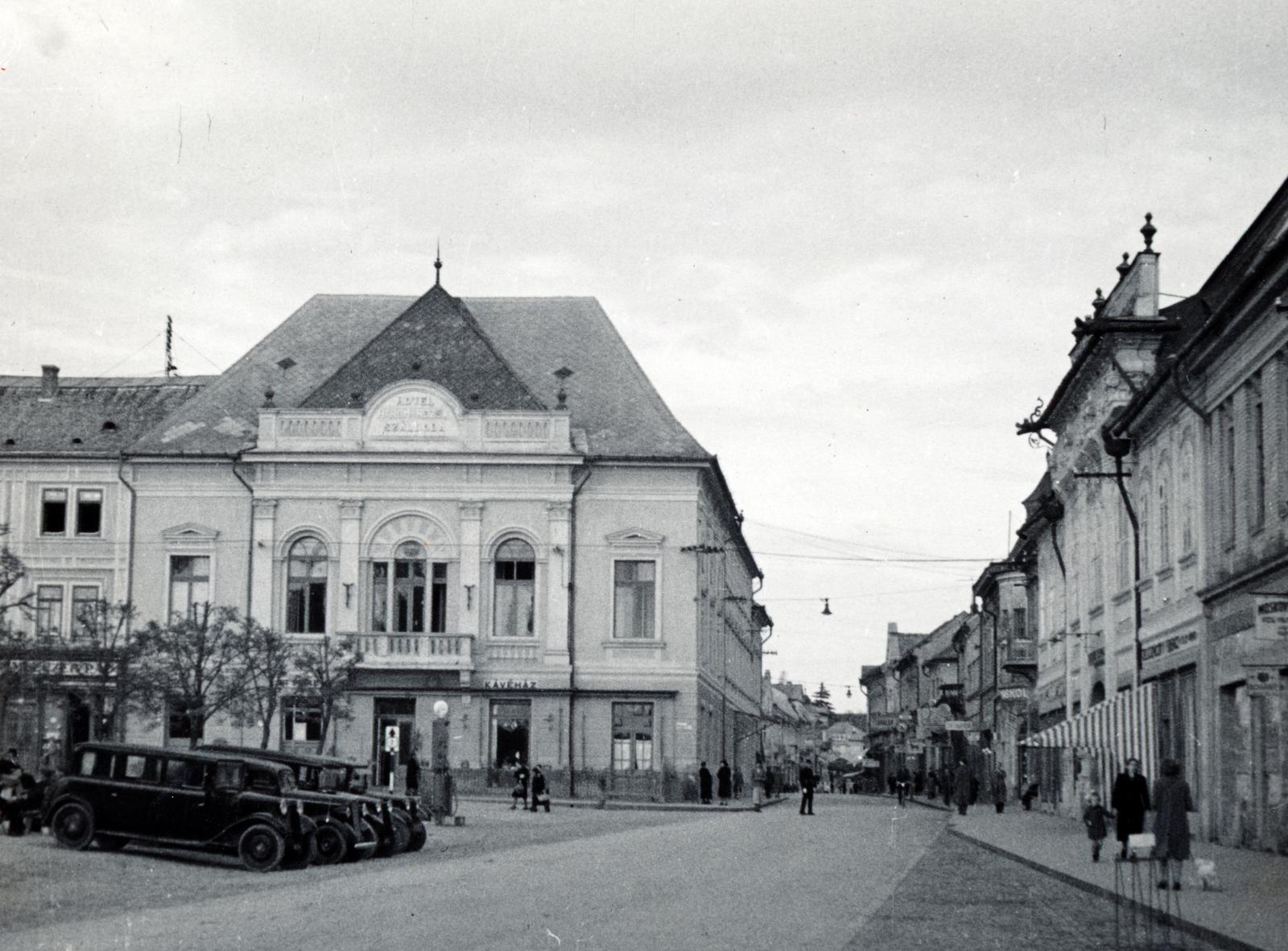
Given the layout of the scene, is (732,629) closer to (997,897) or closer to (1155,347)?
(1155,347)

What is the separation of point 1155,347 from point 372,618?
30251 millimetres

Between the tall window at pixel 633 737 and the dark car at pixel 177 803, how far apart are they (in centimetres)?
3523

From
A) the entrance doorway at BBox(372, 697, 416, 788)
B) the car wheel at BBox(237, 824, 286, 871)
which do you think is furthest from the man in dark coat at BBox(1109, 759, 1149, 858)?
the entrance doorway at BBox(372, 697, 416, 788)

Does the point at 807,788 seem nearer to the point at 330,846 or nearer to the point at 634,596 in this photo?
the point at 634,596

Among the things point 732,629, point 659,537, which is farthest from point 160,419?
point 732,629

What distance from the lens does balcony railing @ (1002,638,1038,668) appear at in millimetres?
62719

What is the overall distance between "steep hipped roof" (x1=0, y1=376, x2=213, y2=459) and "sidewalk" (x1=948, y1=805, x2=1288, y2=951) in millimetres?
34733

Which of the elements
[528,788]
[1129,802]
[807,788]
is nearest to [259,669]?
[528,788]

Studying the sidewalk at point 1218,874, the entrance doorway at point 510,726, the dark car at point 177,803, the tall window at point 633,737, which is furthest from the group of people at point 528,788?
the dark car at point 177,803

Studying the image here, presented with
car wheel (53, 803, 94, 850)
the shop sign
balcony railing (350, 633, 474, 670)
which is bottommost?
car wheel (53, 803, 94, 850)

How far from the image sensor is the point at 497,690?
6188 centimetres

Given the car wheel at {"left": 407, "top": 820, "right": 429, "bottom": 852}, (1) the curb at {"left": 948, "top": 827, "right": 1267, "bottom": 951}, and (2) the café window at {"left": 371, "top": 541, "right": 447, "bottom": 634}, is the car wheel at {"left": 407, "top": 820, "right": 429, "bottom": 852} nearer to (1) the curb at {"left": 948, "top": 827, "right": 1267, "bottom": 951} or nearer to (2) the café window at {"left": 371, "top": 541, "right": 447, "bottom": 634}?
(1) the curb at {"left": 948, "top": 827, "right": 1267, "bottom": 951}

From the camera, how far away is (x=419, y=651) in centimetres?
6188

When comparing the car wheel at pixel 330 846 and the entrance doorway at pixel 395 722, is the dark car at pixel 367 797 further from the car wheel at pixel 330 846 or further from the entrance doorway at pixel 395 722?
the entrance doorway at pixel 395 722
